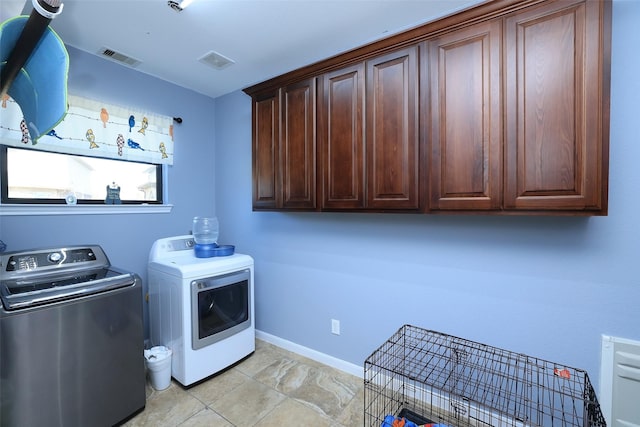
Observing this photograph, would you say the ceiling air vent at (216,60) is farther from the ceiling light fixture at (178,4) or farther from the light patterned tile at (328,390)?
the light patterned tile at (328,390)

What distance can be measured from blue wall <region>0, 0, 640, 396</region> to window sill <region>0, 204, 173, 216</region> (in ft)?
0.16

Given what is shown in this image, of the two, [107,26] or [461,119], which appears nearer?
[461,119]

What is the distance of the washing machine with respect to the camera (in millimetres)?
2133

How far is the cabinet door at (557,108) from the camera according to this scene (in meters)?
1.25

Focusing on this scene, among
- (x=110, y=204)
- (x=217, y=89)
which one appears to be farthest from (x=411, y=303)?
(x=217, y=89)

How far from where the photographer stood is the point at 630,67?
1404 mm

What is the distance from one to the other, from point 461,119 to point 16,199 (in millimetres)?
2980

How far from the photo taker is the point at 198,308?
217cm

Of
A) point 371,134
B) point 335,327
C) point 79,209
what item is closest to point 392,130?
point 371,134

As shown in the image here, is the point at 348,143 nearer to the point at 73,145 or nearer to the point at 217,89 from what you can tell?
the point at 217,89

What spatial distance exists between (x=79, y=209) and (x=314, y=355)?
89.0 inches

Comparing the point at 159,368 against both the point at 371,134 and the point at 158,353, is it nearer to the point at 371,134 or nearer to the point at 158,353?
the point at 158,353

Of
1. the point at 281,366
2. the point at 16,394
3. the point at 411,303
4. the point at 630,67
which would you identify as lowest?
the point at 281,366

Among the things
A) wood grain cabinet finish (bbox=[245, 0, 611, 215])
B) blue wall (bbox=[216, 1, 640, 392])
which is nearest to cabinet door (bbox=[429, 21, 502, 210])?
wood grain cabinet finish (bbox=[245, 0, 611, 215])
